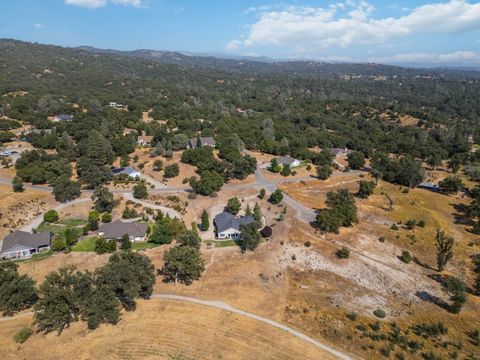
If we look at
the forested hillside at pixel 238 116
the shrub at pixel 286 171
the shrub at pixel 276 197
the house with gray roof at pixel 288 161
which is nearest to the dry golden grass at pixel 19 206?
the forested hillside at pixel 238 116

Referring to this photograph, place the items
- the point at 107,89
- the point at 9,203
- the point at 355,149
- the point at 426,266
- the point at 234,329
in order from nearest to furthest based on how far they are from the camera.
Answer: the point at 234,329
the point at 426,266
the point at 9,203
the point at 355,149
the point at 107,89

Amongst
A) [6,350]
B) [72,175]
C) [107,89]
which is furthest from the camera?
[107,89]

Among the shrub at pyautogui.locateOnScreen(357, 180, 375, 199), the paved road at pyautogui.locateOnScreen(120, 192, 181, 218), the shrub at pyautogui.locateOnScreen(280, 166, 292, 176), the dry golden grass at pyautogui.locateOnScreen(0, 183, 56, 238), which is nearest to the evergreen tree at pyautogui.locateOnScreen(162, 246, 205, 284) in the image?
the paved road at pyautogui.locateOnScreen(120, 192, 181, 218)

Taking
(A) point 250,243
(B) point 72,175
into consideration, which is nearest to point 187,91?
(B) point 72,175

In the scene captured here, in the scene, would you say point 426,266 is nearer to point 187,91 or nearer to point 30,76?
point 187,91

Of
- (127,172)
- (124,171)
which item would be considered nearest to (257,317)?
(127,172)

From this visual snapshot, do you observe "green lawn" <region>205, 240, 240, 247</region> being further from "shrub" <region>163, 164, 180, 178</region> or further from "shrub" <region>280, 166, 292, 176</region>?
"shrub" <region>280, 166, 292, 176</region>

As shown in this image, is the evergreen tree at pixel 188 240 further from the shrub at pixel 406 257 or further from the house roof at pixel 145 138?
the house roof at pixel 145 138
